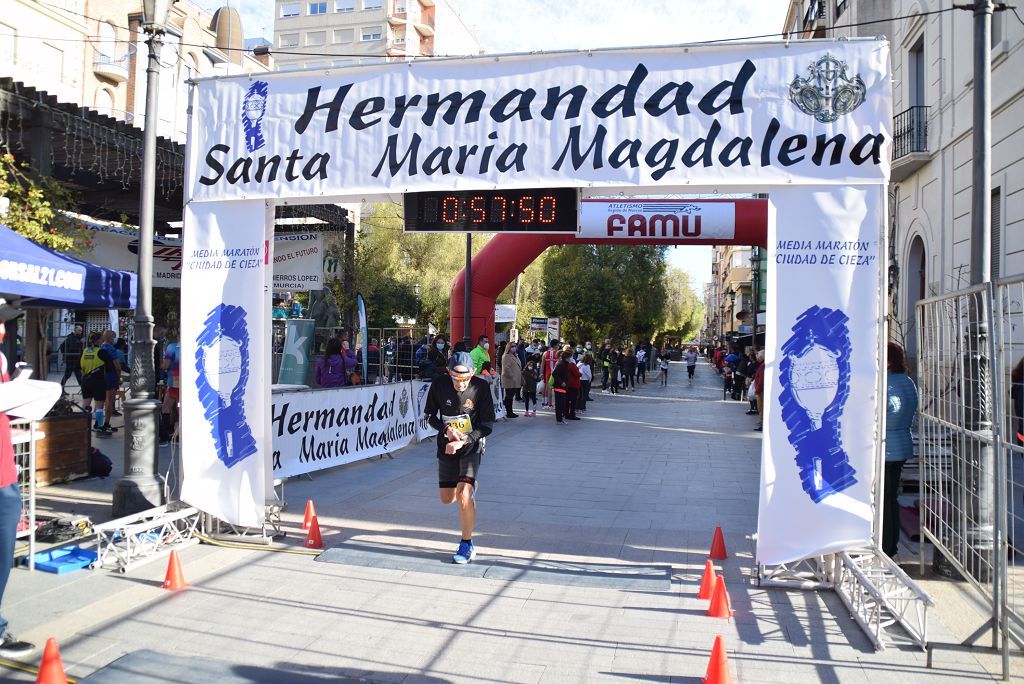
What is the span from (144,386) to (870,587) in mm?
6355

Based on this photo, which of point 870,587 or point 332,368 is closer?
point 870,587

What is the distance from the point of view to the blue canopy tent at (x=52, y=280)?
275 inches

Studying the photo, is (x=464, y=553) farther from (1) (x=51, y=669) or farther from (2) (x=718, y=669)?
(1) (x=51, y=669)

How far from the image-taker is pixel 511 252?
16.6 m

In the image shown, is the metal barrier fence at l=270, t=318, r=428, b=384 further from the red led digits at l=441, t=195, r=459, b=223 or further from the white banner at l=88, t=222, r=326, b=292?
the red led digits at l=441, t=195, r=459, b=223

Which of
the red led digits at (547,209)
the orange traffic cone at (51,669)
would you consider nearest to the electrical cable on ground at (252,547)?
the orange traffic cone at (51,669)

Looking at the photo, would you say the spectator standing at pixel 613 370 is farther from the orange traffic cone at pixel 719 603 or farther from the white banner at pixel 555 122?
the orange traffic cone at pixel 719 603

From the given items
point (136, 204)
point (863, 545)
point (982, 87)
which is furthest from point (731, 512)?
point (136, 204)

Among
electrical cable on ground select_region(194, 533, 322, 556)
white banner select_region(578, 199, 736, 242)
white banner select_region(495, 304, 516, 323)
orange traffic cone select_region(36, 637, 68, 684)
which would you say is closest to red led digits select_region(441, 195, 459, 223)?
electrical cable on ground select_region(194, 533, 322, 556)

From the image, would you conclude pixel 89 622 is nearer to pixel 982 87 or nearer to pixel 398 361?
pixel 982 87

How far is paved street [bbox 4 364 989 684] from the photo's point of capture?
4.60 meters

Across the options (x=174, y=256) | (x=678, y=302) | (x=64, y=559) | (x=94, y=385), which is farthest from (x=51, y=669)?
(x=678, y=302)

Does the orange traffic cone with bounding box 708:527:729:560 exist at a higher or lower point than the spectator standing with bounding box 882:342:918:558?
lower

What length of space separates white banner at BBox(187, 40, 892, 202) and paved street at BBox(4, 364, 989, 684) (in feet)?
10.3
